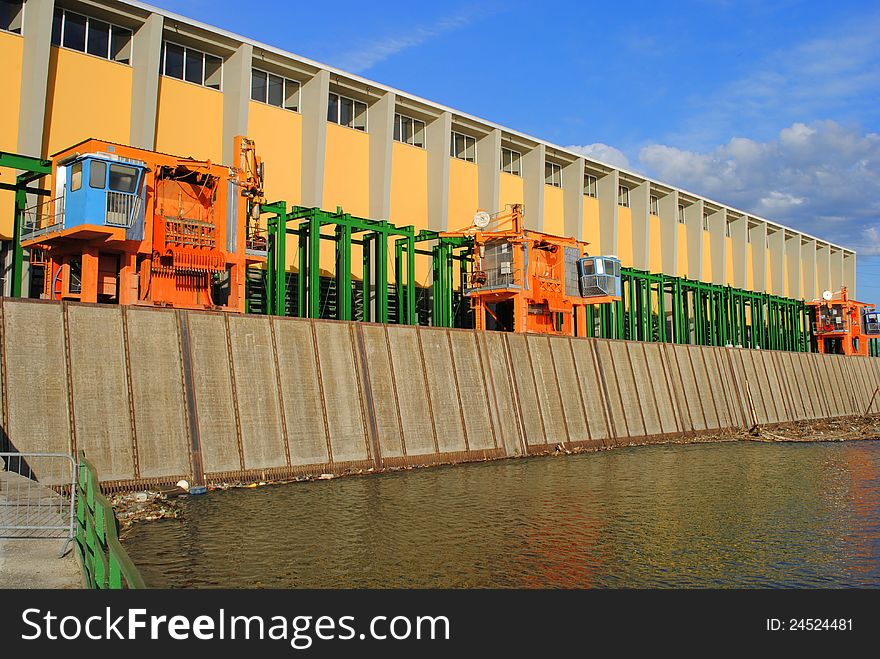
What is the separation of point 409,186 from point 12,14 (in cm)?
2014

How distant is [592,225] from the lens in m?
54.0

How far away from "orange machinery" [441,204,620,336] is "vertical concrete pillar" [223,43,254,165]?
1068 centimetres

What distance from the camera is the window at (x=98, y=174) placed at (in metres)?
20.7

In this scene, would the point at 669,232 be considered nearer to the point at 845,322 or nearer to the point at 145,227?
the point at 845,322

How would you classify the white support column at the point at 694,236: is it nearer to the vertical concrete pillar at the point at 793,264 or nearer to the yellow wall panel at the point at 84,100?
the vertical concrete pillar at the point at 793,264

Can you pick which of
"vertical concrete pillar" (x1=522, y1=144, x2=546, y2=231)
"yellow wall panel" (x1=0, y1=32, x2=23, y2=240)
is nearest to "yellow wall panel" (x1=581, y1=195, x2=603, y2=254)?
"vertical concrete pillar" (x1=522, y1=144, x2=546, y2=231)

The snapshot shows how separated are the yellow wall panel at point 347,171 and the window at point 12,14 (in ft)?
46.1

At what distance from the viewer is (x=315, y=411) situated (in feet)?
69.1

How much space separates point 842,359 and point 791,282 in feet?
66.2

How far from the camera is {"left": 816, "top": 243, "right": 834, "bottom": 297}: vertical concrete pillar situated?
82688 mm

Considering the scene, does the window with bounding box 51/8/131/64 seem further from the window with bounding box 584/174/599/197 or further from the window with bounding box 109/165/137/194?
the window with bounding box 584/174/599/197

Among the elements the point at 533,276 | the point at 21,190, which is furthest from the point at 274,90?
the point at 21,190

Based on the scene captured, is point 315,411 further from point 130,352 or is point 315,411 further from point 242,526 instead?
point 242,526
